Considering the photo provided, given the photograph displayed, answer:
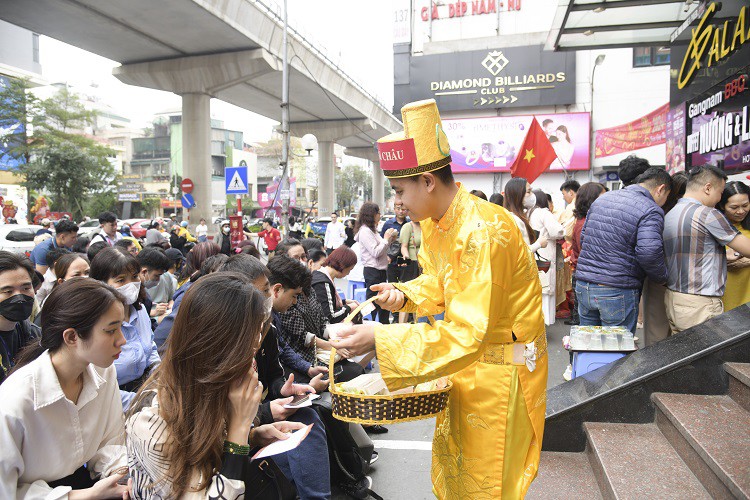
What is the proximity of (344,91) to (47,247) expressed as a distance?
73.3 ft

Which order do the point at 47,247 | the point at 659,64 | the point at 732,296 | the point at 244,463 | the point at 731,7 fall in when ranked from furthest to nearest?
the point at 659,64, the point at 47,247, the point at 731,7, the point at 732,296, the point at 244,463

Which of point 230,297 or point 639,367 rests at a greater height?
point 230,297

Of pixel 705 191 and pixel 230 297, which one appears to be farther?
pixel 705 191

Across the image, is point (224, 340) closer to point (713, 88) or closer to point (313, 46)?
point (713, 88)

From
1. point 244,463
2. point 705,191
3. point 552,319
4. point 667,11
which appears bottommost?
point 552,319

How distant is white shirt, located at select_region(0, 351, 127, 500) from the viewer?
190cm

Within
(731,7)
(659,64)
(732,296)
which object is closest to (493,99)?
(659,64)

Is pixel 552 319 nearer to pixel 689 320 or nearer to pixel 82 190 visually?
pixel 689 320

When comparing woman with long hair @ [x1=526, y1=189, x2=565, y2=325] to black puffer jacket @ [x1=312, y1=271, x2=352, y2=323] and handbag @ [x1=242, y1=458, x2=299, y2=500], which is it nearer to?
black puffer jacket @ [x1=312, y1=271, x2=352, y2=323]

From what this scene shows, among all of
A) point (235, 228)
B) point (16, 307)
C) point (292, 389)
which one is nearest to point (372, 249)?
point (292, 389)

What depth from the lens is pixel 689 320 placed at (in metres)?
4.03

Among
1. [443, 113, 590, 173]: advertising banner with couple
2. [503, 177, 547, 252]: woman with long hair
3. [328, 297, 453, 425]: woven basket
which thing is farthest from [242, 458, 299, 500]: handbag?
[443, 113, 590, 173]: advertising banner with couple

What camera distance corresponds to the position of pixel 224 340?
171 cm

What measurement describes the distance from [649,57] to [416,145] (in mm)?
20004
